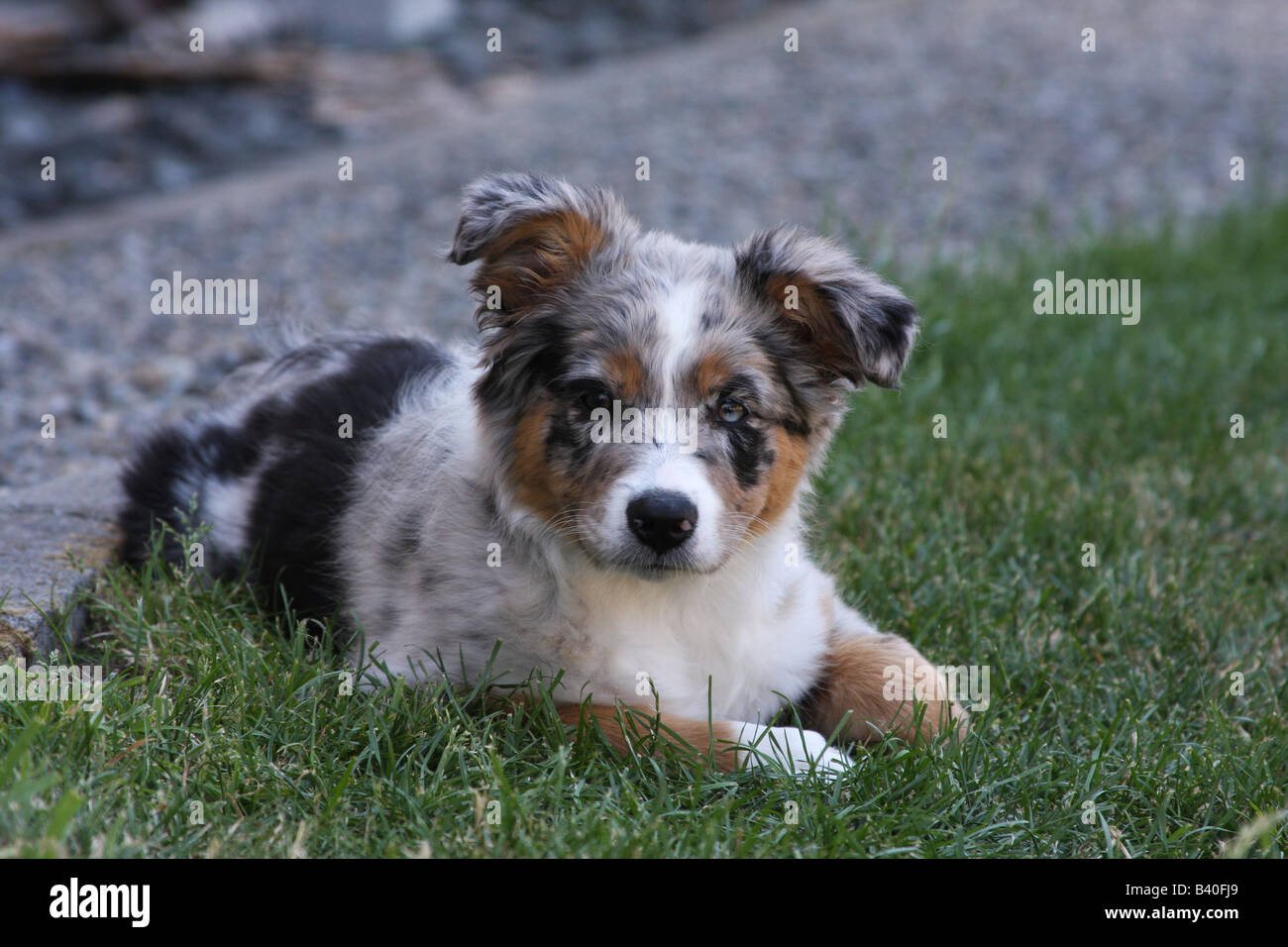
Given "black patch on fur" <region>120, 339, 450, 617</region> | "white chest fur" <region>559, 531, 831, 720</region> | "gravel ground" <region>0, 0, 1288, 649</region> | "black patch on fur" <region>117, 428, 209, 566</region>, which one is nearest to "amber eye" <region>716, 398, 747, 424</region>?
"white chest fur" <region>559, 531, 831, 720</region>

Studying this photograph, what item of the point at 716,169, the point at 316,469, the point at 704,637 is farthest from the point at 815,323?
the point at 716,169

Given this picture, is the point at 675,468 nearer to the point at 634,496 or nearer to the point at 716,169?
the point at 634,496

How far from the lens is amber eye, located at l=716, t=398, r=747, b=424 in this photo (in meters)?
3.54

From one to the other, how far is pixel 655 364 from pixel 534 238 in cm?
55

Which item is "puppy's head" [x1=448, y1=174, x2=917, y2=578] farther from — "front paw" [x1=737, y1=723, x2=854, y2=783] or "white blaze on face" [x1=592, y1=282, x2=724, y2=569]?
"front paw" [x1=737, y1=723, x2=854, y2=783]

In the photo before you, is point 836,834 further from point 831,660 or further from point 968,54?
point 968,54

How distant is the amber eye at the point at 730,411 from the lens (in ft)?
11.6

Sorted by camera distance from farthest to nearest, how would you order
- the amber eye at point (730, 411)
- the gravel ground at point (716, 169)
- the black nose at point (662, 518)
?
the gravel ground at point (716, 169) → the amber eye at point (730, 411) → the black nose at point (662, 518)

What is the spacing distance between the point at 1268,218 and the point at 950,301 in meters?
3.66

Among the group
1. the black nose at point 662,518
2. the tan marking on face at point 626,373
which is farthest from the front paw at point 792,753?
the tan marking on face at point 626,373

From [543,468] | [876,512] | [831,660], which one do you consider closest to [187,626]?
[543,468]

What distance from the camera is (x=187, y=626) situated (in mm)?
3963

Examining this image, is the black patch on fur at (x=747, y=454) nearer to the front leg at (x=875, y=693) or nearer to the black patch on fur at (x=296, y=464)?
the front leg at (x=875, y=693)
